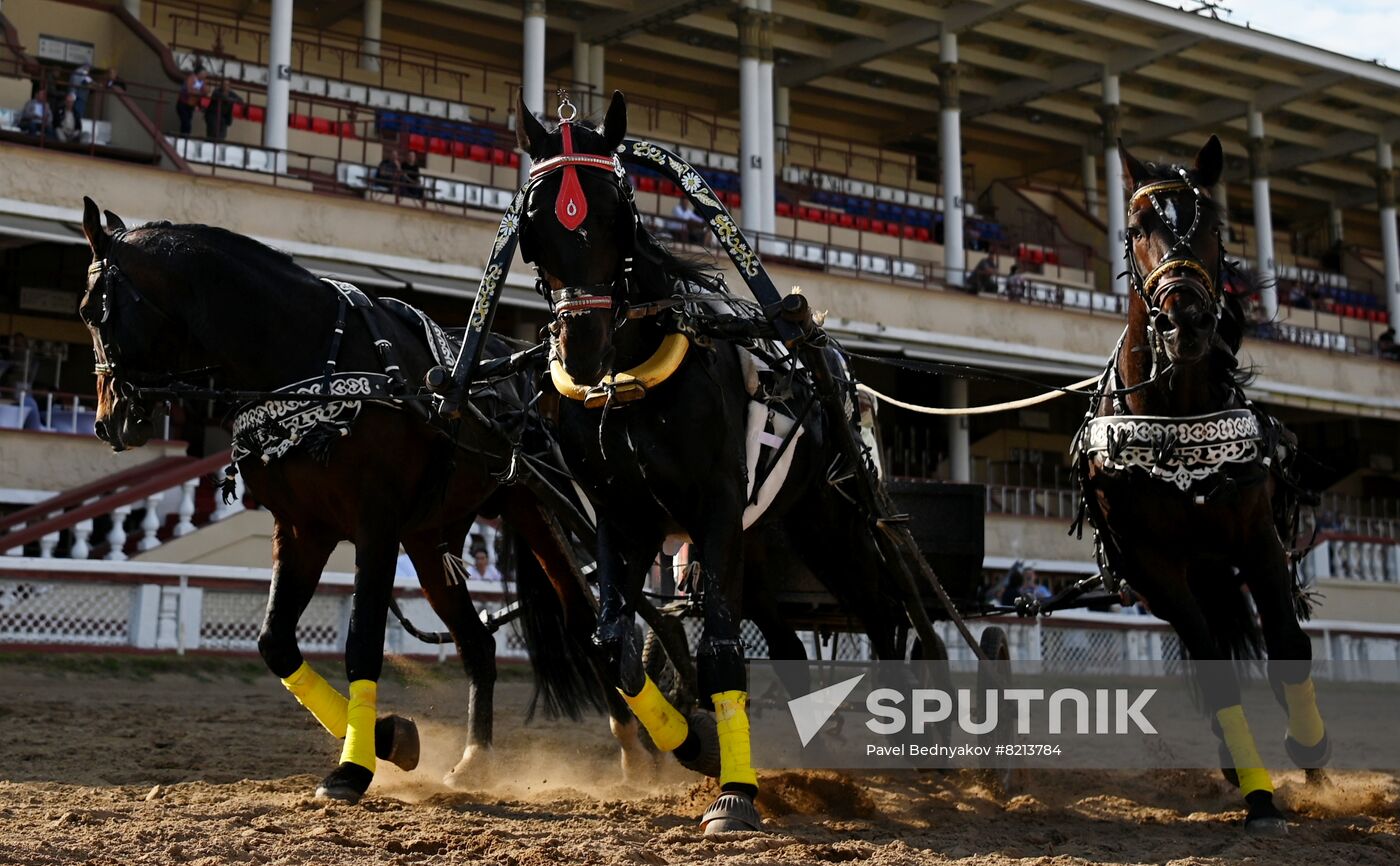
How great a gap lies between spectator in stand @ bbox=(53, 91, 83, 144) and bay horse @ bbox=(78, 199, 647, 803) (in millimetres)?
12899

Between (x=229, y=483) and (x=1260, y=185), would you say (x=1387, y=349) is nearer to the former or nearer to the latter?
(x=1260, y=185)

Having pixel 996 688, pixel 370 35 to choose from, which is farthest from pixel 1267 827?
pixel 370 35

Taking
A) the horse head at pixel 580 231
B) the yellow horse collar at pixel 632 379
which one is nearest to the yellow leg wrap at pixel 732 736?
the yellow horse collar at pixel 632 379

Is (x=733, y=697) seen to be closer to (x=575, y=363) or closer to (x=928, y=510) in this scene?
(x=575, y=363)

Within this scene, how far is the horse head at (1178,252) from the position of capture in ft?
20.2

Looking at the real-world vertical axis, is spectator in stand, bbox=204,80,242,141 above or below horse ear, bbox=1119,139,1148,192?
above

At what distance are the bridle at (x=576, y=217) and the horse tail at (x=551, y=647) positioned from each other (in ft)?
9.02

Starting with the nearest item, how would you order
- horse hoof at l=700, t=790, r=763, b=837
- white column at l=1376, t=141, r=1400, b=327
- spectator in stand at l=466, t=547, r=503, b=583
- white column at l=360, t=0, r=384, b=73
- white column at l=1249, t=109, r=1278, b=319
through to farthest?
horse hoof at l=700, t=790, r=763, b=837, spectator in stand at l=466, t=547, r=503, b=583, white column at l=360, t=0, r=384, b=73, white column at l=1249, t=109, r=1278, b=319, white column at l=1376, t=141, r=1400, b=327

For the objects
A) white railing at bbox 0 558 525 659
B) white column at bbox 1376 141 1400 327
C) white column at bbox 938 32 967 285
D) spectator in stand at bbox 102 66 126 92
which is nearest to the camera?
white railing at bbox 0 558 525 659

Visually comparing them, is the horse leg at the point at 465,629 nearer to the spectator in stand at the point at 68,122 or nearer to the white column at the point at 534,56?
the spectator in stand at the point at 68,122

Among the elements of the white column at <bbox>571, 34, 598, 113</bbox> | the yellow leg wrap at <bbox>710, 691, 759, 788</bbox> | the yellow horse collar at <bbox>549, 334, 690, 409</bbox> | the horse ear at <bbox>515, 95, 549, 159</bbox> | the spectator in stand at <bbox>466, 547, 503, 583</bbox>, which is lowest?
the yellow leg wrap at <bbox>710, 691, 759, 788</bbox>

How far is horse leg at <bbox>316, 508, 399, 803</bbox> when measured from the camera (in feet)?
20.1

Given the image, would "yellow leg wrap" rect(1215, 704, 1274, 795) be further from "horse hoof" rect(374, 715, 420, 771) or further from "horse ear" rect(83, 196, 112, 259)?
"horse ear" rect(83, 196, 112, 259)

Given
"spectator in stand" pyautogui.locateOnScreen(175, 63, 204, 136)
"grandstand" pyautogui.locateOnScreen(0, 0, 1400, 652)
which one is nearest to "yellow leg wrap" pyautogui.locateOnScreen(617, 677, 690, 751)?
"grandstand" pyautogui.locateOnScreen(0, 0, 1400, 652)
